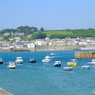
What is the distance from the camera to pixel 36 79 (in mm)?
45281

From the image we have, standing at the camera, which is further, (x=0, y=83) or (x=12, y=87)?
(x=0, y=83)

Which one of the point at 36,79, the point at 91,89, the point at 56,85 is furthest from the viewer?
the point at 36,79

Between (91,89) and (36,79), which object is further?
(36,79)

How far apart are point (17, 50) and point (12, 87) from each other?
121991 mm

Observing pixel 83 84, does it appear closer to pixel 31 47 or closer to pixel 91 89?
pixel 91 89

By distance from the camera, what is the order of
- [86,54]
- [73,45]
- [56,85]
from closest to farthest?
[56,85], [86,54], [73,45]

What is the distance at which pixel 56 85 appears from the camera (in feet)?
129

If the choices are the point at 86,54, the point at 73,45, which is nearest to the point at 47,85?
the point at 86,54

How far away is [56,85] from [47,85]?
84 centimetres

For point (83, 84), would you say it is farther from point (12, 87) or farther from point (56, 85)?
point (12, 87)

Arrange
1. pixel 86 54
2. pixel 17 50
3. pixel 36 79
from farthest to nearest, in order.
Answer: pixel 17 50
pixel 86 54
pixel 36 79

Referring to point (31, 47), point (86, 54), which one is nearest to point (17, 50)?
point (31, 47)

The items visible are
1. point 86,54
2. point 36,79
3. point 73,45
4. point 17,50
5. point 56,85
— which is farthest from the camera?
point 73,45

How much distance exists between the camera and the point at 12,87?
38219 millimetres
